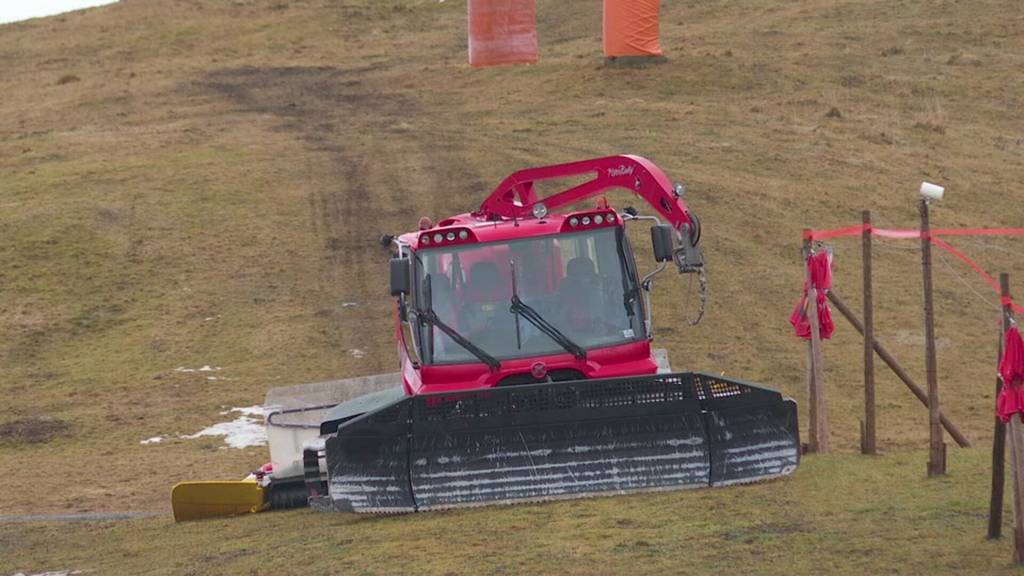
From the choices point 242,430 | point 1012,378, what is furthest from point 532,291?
point 242,430

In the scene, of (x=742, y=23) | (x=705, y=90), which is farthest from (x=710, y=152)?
(x=742, y=23)

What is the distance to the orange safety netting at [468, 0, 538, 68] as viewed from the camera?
42.2 m

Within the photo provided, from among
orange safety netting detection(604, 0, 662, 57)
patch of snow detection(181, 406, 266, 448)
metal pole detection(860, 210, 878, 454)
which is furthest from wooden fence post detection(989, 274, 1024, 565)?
orange safety netting detection(604, 0, 662, 57)

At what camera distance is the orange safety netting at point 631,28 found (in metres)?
40.3

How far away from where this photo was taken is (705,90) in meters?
39.3

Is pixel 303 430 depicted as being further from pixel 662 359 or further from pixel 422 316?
pixel 662 359

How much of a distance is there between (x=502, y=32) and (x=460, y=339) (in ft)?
100

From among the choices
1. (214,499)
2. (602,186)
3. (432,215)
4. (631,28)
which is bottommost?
(214,499)

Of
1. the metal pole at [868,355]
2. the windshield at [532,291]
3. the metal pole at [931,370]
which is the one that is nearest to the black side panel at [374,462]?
the windshield at [532,291]

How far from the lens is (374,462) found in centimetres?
1251

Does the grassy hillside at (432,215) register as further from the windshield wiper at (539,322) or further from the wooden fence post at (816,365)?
the windshield wiper at (539,322)

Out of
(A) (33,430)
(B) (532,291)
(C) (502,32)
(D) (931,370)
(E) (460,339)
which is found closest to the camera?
(E) (460,339)

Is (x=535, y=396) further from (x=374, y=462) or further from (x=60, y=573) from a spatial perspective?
(x=60, y=573)

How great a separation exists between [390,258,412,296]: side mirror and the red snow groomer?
1 cm
